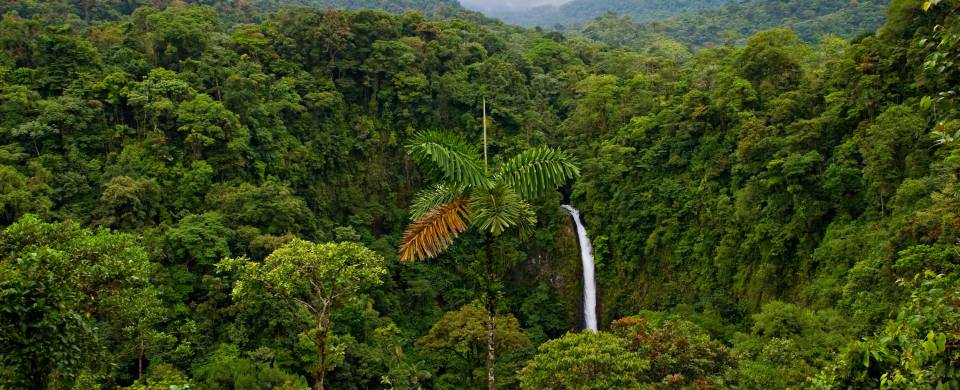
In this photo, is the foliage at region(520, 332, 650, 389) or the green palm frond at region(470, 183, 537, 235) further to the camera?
the foliage at region(520, 332, 650, 389)

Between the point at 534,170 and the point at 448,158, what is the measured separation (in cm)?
112

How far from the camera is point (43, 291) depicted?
4617 millimetres

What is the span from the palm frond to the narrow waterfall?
18340 millimetres

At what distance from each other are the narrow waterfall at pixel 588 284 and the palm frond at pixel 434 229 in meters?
18.3

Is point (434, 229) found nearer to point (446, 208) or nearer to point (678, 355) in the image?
point (446, 208)

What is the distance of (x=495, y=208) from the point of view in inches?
261

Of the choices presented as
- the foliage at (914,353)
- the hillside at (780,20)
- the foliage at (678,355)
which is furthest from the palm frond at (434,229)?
the hillside at (780,20)

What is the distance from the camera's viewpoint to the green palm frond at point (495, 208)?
21.4 ft

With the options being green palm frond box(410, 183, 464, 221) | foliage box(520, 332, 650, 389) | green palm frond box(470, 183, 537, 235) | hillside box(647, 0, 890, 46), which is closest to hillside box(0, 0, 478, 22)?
hillside box(647, 0, 890, 46)

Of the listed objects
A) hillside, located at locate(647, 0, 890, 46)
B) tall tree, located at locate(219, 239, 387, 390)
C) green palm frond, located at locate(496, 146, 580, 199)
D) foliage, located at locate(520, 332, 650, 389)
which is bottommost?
foliage, located at locate(520, 332, 650, 389)

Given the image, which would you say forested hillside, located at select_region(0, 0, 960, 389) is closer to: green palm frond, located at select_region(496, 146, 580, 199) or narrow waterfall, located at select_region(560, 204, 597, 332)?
green palm frond, located at select_region(496, 146, 580, 199)

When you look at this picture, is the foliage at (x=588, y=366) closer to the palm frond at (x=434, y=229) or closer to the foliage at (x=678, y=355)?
the foliage at (x=678, y=355)

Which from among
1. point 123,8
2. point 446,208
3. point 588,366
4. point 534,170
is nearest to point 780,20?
point 123,8

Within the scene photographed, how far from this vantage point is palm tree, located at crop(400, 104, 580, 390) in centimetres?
645
